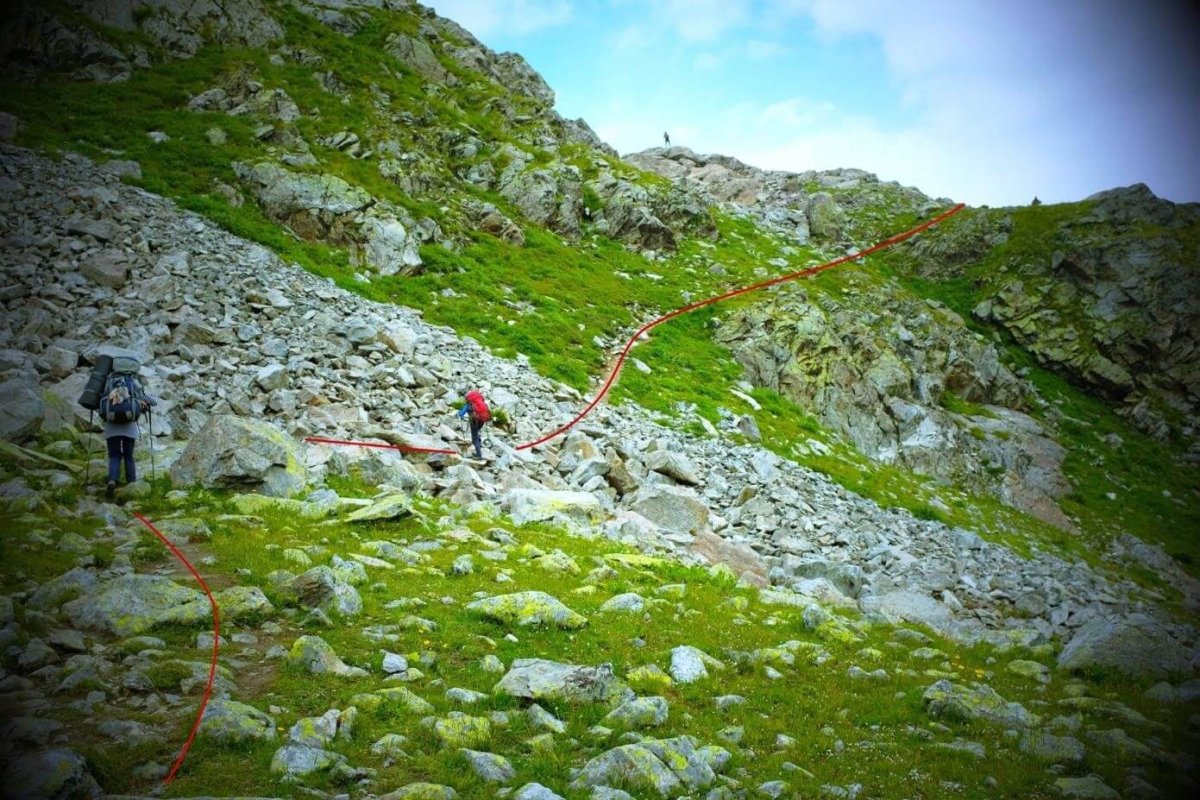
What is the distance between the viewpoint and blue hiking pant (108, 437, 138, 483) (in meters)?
14.2

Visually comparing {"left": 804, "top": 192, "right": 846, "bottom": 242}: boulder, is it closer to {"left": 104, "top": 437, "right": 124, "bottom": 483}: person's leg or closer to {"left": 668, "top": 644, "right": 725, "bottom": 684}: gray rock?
{"left": 668, "top": 644, "right": 725, "bottom": 684}: gray rock

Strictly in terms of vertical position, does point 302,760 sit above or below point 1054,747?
above

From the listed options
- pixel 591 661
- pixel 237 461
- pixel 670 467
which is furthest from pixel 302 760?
pixel 670 467

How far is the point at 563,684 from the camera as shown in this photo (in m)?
8.52

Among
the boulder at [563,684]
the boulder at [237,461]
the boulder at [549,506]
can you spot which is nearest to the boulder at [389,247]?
the boulder at [237,461]

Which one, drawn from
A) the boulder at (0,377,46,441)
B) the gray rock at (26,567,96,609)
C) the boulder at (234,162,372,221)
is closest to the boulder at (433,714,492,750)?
the gray rock at (26,567,96,609)

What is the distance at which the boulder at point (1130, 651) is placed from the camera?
11.2 meters

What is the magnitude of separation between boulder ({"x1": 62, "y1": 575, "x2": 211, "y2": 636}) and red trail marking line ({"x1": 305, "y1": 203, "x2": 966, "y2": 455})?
1075 centimetres

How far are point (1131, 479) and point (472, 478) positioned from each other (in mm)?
50416

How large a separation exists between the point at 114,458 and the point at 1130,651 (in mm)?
21860

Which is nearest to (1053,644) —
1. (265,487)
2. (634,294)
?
(265,487)

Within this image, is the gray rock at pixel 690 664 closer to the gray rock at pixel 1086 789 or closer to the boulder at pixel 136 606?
the gray rock at pixel 1086 789

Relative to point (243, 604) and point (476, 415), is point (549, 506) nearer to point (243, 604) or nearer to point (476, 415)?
point (476, 415)

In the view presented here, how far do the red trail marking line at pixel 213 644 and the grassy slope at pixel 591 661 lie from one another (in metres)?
Result: 0.09
